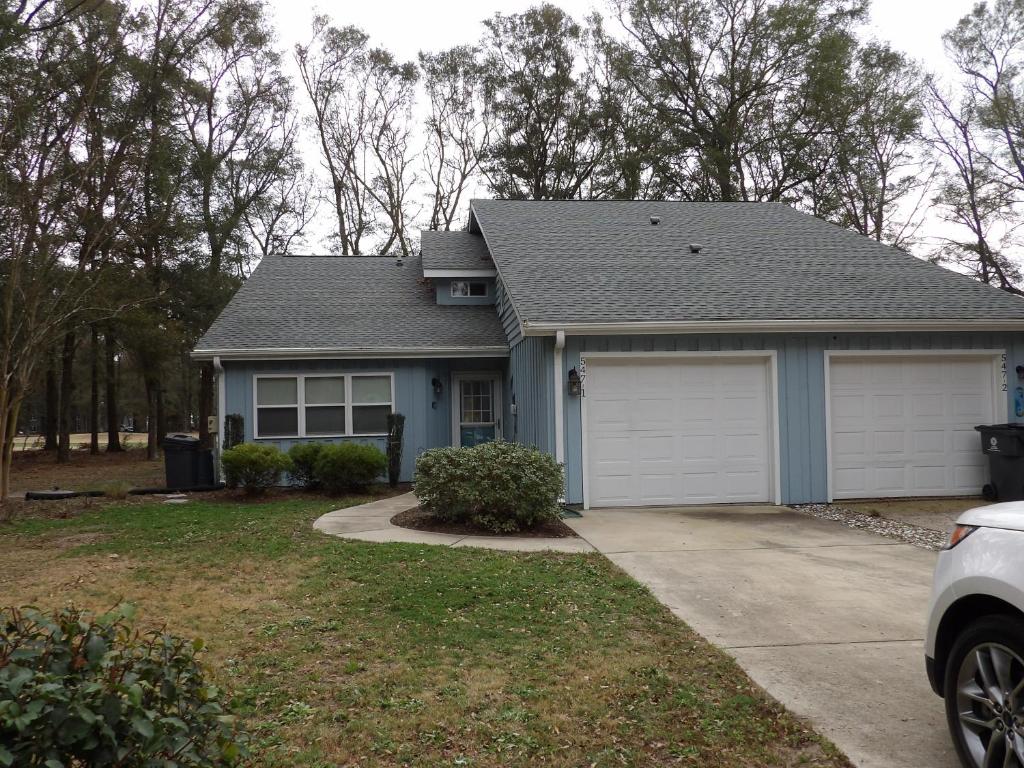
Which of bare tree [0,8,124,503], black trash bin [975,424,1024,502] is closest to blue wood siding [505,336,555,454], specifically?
black trash bin [975,424,1024,502]

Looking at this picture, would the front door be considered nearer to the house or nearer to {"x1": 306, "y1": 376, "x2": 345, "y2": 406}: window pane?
the house

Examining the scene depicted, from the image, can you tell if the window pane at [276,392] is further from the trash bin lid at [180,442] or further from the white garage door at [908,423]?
the white garage door at [908,423]

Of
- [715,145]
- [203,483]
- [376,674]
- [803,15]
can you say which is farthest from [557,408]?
[803,15]

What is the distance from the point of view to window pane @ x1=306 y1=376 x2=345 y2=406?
43.5 feet

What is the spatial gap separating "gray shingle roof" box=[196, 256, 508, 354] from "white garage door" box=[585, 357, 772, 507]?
384 centimetres

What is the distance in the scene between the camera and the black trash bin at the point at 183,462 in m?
12.7

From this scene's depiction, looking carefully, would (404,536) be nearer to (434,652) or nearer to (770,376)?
(434,652)

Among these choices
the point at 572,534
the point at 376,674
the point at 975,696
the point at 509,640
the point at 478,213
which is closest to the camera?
the point at 975,696

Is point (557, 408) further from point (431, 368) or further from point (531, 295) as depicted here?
point (431, 368)

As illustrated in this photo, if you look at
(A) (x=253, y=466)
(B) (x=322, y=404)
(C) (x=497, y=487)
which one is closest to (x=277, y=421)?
(B) (x=322, y=404)

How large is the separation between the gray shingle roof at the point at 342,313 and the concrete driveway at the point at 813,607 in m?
5.80

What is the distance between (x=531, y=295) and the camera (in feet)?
34.0

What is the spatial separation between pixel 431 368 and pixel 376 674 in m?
9.81

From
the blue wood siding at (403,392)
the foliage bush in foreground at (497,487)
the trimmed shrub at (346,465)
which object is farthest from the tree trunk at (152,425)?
the foliage bush in foreground at (497,487)
